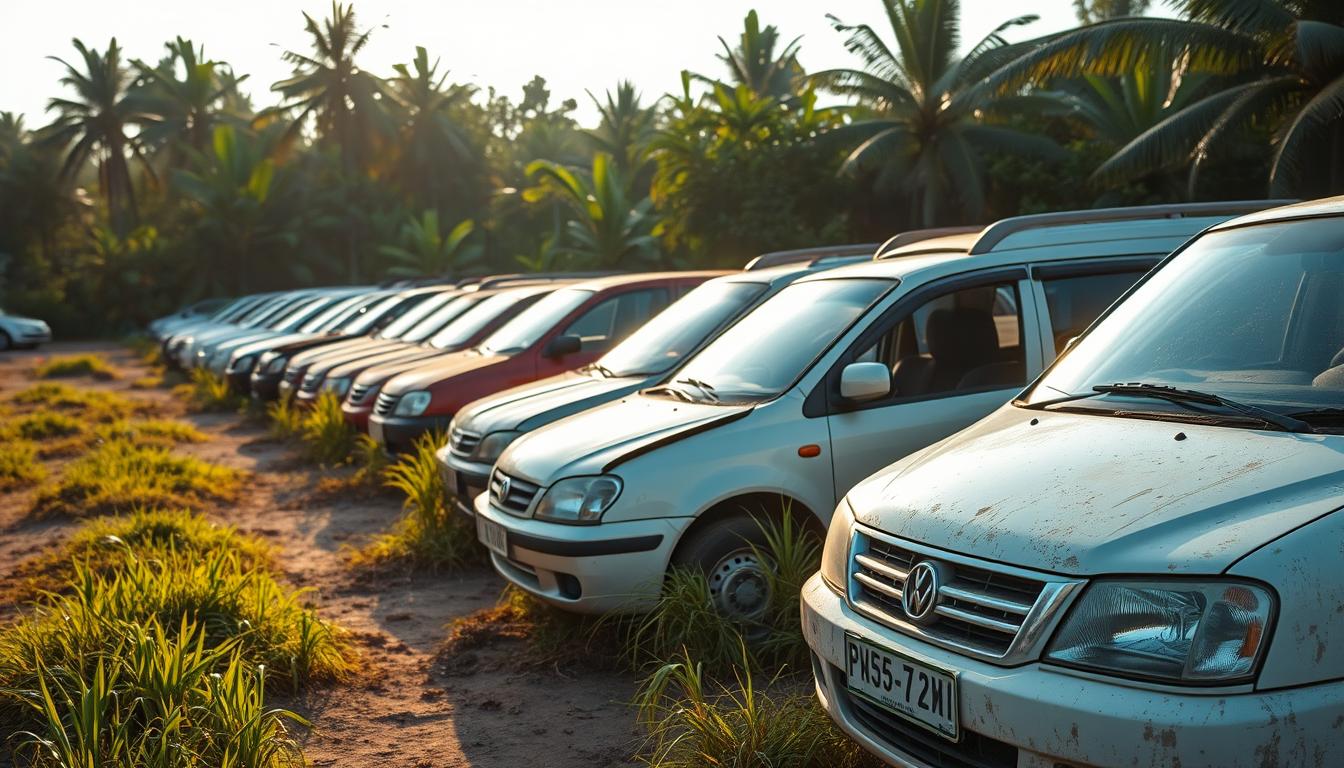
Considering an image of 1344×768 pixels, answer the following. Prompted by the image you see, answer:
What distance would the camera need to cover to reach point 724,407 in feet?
16.2

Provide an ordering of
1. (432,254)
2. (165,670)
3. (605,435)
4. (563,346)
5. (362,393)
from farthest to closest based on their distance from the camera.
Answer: (432,254), (362,393), (563,346), (605,435), (165,670)

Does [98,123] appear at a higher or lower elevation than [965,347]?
higher

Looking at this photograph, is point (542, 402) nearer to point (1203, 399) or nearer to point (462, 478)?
point (462, 478)

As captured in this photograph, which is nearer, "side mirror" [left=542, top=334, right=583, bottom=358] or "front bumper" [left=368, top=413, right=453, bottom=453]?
"side mirror" [left=542, top=334, right=583, bottom=358]

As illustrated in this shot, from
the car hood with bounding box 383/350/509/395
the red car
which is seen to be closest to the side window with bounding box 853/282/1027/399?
the red car

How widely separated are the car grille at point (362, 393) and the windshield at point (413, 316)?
104 inches

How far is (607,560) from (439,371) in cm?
467

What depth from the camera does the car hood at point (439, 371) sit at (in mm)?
8633

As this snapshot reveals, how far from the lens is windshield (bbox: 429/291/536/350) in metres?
10.5

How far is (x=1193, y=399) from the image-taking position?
2.96m

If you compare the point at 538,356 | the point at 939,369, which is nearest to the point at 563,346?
the point at 538,356

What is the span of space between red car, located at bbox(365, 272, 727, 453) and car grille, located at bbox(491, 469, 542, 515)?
123 inches

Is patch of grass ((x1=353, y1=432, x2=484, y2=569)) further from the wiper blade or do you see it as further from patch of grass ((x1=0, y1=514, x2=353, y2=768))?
the wiper blade

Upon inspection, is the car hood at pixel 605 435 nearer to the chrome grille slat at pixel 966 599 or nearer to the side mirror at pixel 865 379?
the side mirror at pixel 865 379
